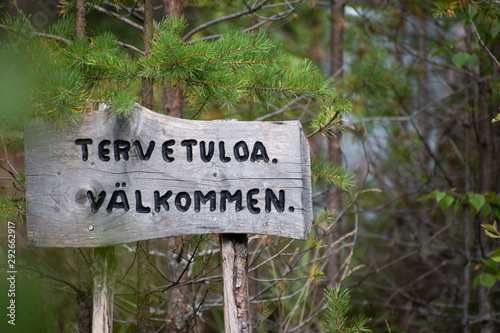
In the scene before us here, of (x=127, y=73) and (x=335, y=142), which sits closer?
(x=127, y=73)

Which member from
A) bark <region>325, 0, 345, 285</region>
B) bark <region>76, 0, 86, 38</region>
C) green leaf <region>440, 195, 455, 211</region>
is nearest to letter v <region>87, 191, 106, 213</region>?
bark <region>76, 0, 86, 38</region>

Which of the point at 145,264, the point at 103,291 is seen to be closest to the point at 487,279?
the point at 145,264

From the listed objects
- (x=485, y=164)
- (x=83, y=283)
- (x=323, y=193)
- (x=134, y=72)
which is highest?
(x=134, y=72)

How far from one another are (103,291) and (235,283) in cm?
53

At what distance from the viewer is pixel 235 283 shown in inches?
66.5

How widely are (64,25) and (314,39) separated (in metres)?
5.36

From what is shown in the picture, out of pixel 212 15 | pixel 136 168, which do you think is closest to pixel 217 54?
pixel 136 168

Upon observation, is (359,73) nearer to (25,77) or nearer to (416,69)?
(416,69)

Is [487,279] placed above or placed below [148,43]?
below

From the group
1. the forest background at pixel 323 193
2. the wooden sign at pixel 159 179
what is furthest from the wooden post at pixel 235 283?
the forest background at pixel 323 193

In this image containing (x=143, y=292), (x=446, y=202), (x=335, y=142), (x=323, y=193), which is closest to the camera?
(x=143, y=292)

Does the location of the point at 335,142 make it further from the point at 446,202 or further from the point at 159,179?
the point at 159,179

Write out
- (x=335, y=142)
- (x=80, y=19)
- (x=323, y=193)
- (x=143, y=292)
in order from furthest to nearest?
(x=335, y=142) < (x=323, y=193) < (x=143, y=292) < (x=80, y=19)

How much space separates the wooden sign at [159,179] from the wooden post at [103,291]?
11 cm
